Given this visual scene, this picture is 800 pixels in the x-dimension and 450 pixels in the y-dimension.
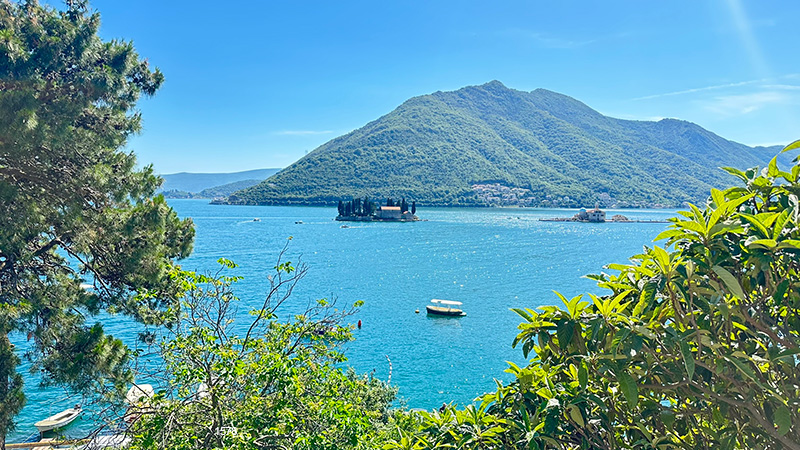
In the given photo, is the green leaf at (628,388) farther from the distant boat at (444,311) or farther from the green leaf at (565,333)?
the distant boat at (444,311)

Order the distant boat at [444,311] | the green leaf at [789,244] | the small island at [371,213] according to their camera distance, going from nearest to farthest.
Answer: the green leaf at [789,244] < the distant boat at [444,311] < the small island at [371,213]

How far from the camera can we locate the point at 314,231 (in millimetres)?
90125

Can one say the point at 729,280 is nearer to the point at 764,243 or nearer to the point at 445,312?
the point at 764,243

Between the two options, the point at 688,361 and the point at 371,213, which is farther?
the point at 371,213

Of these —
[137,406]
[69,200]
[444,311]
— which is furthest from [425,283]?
[137,406]

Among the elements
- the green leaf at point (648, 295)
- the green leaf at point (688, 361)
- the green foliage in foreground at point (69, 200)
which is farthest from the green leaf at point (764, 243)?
the green foliage in foreground at point (69, 200)

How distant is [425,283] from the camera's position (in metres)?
45.1

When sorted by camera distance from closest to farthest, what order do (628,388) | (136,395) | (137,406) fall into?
(628,388), (137,406), (136,395)

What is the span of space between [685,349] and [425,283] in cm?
4303

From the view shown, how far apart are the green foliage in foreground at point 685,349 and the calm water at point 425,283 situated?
210 inches

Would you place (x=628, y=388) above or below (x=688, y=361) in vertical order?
below

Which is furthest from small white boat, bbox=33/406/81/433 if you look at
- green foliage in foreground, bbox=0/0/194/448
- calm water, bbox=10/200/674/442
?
green foliage in foreground, bbox=0/0/194/448

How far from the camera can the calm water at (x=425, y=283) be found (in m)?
23.7

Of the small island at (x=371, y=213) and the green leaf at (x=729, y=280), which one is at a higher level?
the green leaf at (x=729, y=280)
